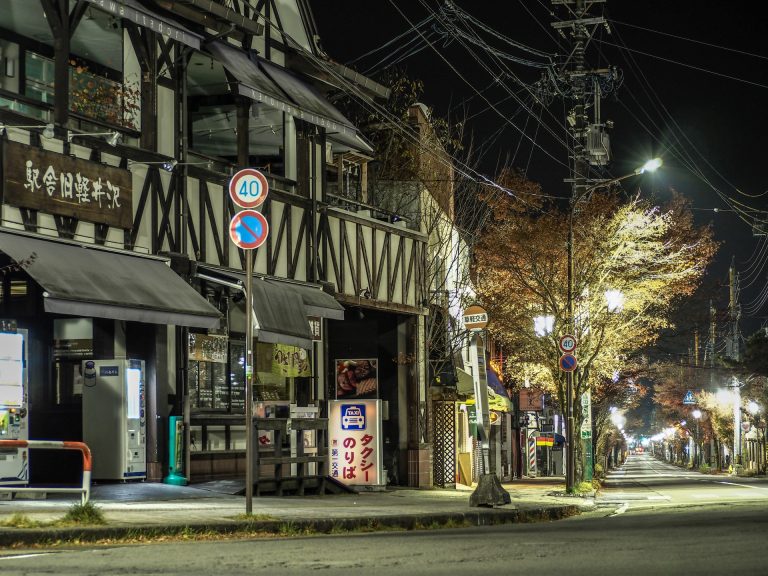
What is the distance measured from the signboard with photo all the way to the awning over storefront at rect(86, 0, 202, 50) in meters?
11.4

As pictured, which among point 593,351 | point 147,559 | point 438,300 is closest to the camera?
point 147,559

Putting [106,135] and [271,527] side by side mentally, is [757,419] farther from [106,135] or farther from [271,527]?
[271,527]

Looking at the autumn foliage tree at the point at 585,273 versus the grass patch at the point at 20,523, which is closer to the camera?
the grass patch at the point at 20,523

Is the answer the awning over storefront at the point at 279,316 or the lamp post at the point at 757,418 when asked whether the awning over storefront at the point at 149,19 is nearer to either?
the awning over storefront at the point at 279,316

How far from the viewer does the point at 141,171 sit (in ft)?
70.5

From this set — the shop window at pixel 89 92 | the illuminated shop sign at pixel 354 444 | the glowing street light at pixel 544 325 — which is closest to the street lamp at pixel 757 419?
the glowing street light at pixel 544 325

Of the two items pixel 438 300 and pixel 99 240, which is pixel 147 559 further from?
pixel 438 300

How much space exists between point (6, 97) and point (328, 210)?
33.5 feet

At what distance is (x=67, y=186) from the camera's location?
19359 millimetres

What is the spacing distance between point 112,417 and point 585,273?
847 inches

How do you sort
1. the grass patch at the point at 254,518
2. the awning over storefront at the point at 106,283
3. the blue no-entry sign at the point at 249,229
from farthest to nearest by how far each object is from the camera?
the awning over storefront at the point at 106,283, the blue no-entry sign at the point at 249,229, the grass patch at the point at 254,518

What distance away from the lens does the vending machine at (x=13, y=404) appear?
58.7 feet

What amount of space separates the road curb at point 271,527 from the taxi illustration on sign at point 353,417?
17.4 ft

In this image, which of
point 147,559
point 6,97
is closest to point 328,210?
point 6,97
